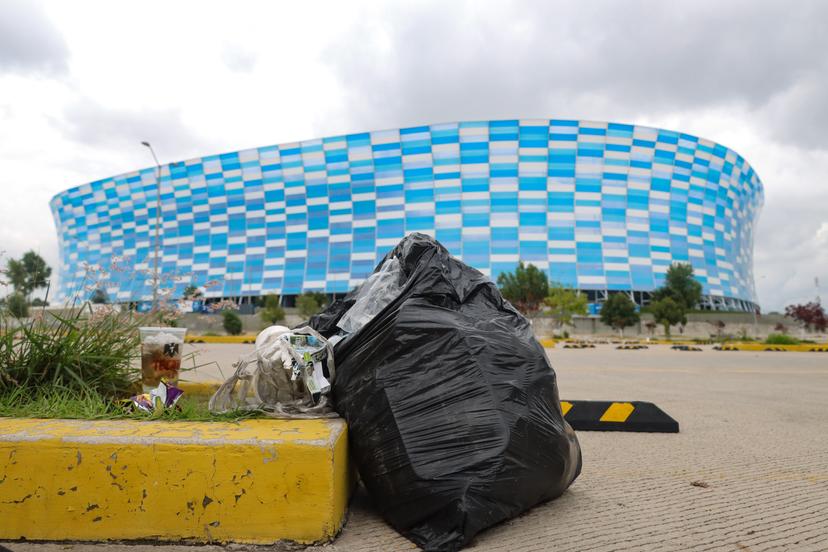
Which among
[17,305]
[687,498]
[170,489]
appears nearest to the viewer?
[170,489]

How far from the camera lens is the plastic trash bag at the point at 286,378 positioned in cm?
218

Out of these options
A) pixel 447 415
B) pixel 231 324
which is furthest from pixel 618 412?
pixel 231 324

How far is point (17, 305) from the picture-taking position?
3012mm

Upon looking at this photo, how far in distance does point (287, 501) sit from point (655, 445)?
2812mm

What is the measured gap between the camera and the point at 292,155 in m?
53.3

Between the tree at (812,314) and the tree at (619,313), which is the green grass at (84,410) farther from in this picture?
the tree at (812,314)

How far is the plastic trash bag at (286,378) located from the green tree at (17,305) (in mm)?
1565

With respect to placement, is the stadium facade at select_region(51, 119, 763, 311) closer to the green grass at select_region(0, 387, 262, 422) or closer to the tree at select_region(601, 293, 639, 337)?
the tree at select_region(601, 293, 639, 337)

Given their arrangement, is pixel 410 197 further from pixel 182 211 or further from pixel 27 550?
pixel 27 550

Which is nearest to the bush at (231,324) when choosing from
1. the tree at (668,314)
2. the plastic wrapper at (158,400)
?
the tree at (668,314)

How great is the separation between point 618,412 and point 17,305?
423cm

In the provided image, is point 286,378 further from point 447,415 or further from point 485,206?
point 485,206

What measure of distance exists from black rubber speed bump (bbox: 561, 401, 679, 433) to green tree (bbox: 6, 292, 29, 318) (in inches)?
149

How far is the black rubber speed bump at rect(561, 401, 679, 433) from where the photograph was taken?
161 inches
